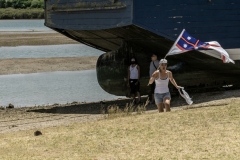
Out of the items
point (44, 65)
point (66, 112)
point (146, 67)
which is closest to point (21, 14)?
point (44, 65)

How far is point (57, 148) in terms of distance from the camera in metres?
11.0

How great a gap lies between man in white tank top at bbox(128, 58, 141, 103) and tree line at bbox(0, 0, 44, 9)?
369ft

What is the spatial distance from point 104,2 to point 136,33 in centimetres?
133

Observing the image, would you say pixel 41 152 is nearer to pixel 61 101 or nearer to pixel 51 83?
pixel 61 101

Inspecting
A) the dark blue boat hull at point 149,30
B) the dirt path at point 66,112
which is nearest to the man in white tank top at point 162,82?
the dirt path at point 66,112

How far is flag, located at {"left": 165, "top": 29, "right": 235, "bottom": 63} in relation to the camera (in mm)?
17000

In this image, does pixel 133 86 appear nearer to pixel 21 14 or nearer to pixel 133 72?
pixel 133 72

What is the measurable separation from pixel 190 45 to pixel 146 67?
11.9ft

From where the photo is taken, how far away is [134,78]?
63.0 feet

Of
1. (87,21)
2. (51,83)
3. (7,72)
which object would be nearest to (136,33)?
(87,21)

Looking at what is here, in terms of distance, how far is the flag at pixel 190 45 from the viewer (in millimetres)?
17000

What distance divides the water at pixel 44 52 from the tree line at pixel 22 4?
8124 centimetres

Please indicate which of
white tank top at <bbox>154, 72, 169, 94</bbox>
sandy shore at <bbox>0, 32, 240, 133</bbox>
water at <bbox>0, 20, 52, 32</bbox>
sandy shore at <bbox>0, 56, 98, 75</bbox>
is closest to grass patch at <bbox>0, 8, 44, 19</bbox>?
water at <bbox>0, 20, 52, 32</bbox>

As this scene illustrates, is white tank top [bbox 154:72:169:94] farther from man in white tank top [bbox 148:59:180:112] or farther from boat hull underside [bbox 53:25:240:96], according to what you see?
boat hull underside [bbox 53:25:240:96]
